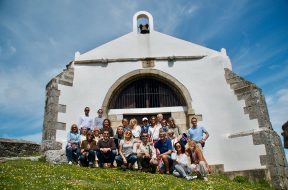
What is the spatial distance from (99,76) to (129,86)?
142cm

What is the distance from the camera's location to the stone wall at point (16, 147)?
1148 centimetres

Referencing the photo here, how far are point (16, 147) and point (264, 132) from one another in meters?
9.97

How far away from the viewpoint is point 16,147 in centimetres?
1189

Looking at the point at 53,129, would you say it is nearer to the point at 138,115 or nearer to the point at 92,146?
the point at 92,146

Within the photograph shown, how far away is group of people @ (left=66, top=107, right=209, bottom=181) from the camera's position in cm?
820

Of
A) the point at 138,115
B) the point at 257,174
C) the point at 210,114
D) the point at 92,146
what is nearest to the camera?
the point at 92,146

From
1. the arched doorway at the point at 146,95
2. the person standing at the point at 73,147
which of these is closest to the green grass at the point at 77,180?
the person standing at the point at 73,147

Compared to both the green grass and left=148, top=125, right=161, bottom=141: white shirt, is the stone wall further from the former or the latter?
left=148, top=125, right=161, bottom=141: white shirt

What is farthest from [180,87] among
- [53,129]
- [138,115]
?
[53,129]

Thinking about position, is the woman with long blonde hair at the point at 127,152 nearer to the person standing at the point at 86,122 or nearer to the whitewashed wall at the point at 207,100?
the person standing at the point at 86,122

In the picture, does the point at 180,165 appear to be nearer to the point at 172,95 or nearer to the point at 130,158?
the point at 130,158

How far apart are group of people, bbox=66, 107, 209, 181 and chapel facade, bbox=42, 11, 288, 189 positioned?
1.65m

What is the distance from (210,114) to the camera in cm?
1146

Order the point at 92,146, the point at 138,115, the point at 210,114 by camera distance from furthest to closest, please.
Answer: the point at 138,115 → the point at 210,114 → the point at 92,146
